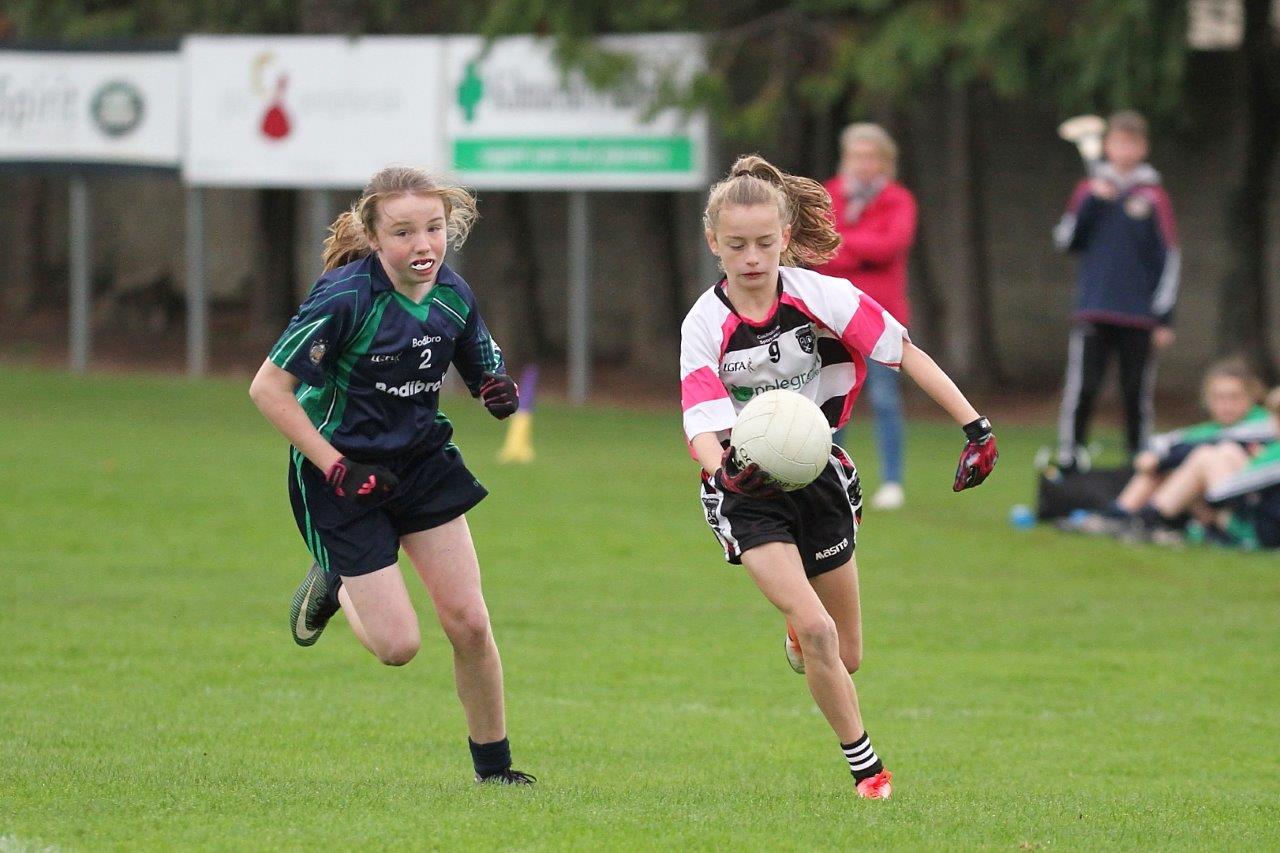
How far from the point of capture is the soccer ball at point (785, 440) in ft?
18.6

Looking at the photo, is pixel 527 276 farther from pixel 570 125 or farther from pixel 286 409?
pixel 286 409

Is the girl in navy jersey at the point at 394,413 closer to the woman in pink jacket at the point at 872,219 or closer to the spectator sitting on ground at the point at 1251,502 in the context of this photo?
the woman in pink jacket at the point at 872,219

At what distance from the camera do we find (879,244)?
12.2 m

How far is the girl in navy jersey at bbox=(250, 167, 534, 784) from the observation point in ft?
19.4

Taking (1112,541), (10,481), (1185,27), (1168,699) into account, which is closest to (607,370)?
(1185,27)

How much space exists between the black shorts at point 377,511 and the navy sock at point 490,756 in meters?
0.68

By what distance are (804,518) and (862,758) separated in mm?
774

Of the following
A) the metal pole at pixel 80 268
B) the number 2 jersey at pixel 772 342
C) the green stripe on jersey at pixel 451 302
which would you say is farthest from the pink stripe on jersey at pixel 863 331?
the metal pole at pixel 80 268

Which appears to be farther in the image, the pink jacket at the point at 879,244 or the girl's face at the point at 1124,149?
the girl's face at the point at 1124,149

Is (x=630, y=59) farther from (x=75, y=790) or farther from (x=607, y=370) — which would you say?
(x=75, y=790)

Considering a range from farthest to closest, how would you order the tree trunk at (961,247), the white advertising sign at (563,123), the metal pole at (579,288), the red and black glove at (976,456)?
1. the tree trunk at (961,247)
2. the metal pole at (579,288)
3. the white advertising sign at (563,123)
4. the red and black glove at (976,456)

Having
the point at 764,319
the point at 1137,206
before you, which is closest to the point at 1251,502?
the point at 1137,206

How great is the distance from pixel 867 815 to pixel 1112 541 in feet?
23.8

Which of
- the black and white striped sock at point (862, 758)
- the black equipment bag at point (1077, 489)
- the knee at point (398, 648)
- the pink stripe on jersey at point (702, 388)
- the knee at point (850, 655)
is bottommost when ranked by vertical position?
the black equipment bag at point (1077, 489)
